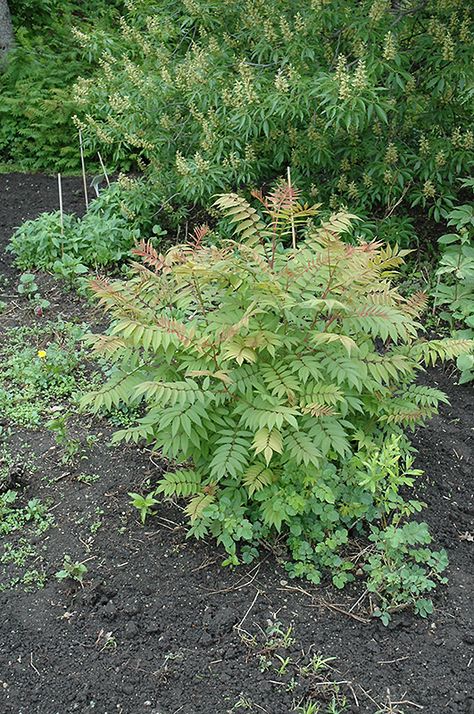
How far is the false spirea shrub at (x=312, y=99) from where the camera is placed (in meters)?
4.55

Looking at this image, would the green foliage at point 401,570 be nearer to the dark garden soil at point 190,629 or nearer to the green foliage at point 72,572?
the dark garden soil at point 190,629

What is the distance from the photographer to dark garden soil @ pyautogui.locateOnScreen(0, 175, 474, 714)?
2.65 m

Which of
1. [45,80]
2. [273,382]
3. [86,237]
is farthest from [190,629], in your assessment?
[45,80]

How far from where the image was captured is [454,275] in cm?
492

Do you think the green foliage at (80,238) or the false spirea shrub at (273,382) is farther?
the green foliage at (80,238)

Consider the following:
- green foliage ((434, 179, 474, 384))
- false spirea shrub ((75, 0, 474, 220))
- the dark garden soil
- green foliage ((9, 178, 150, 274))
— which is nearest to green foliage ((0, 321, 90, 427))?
the dark garden soil

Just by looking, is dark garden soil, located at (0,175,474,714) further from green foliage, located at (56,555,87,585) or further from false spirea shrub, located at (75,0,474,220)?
false spirea shrub, located at (75,0,474,220)

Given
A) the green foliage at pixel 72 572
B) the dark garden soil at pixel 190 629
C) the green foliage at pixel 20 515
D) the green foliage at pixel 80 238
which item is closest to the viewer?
the dark garden soil at pixel 190 629

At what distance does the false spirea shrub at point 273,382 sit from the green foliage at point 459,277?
149cm

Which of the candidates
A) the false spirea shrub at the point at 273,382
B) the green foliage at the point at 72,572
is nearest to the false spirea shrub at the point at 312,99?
the false spirea shrub at the point at 273,382

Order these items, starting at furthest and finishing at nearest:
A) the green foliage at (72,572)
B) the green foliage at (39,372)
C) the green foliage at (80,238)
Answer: the green foliage at (80,238) < the green foliage at (39,372) < the green foliage at (72,572)

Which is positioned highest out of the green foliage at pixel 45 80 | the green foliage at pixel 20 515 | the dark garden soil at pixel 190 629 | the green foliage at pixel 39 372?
the green foliage at pixel 45 80

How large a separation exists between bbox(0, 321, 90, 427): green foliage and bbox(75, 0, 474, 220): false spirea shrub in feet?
4.62

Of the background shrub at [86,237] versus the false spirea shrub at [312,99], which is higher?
the false spirea shrub at [312,99]
